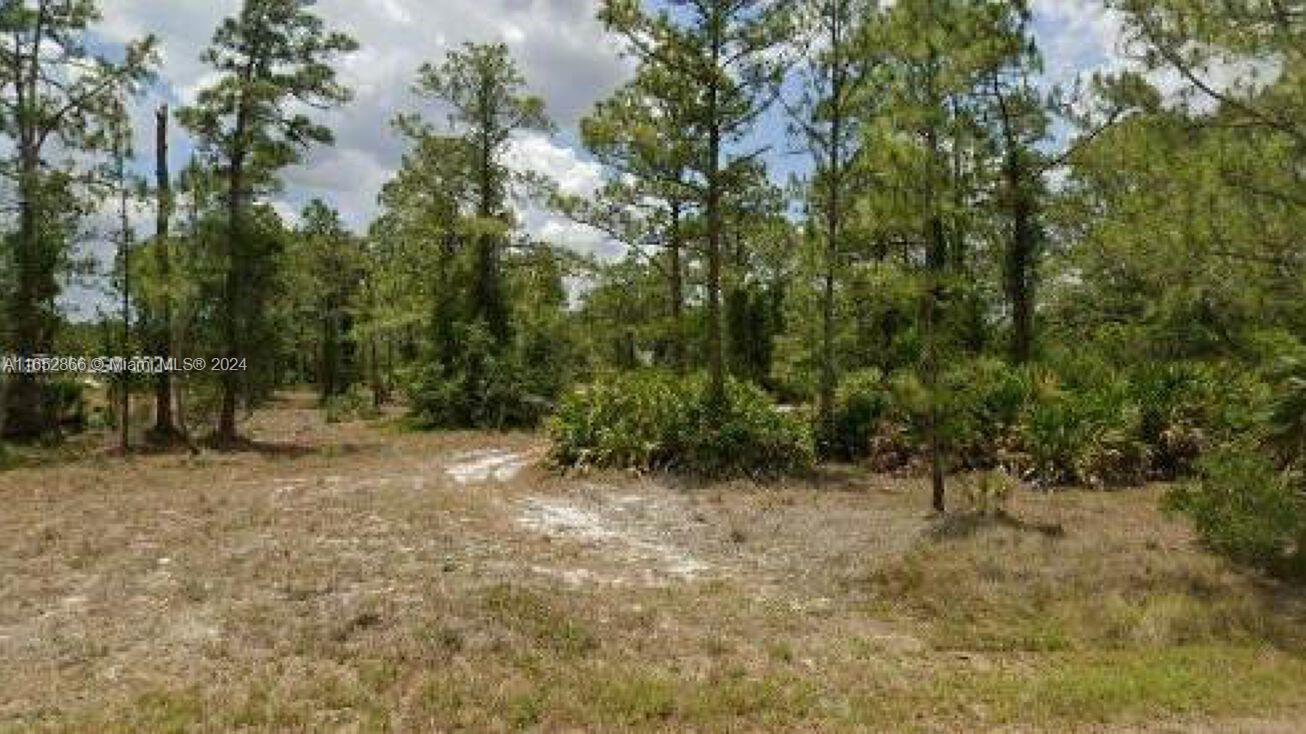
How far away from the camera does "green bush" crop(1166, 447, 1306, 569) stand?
11.5 m

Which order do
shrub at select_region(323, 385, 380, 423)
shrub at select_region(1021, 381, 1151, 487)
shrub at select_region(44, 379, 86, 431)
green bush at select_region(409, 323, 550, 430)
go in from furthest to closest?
1. shrub at select_region(323, 385, 380, 423)
2. green bush at select_region(409, 323, 550, 430)
3. shrub at select_region(44, 379, 86, 431)
4. shrub at select_region(1021, 381, 1151, 487)

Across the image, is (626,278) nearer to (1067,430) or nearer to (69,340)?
(69,340)

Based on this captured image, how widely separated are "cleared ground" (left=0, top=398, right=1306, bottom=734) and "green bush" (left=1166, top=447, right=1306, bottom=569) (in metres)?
0.34

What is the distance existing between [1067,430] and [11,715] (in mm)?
14756

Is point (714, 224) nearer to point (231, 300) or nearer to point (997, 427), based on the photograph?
point (997, 427)

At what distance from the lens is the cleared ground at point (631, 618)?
26.4 ft

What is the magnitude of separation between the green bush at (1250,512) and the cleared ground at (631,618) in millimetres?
344

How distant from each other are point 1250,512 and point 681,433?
9.25 m

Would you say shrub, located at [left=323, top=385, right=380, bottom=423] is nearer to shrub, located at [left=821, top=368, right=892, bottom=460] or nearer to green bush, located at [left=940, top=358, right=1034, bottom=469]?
shrub, located at [left=821, top=368, right=892, bottom=460]

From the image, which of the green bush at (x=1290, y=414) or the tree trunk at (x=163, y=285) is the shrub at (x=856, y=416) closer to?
the green bush at (x=1290, y=414)

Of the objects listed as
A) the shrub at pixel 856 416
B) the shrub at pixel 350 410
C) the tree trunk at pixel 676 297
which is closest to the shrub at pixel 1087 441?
the shrub at pixel 856 416

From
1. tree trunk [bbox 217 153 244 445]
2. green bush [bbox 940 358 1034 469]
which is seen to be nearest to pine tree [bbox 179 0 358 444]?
tree trunk [bbox 217 153 244 445]

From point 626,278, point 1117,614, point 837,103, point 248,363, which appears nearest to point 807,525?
point 1117,614

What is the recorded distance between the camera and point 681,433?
19.0 m
